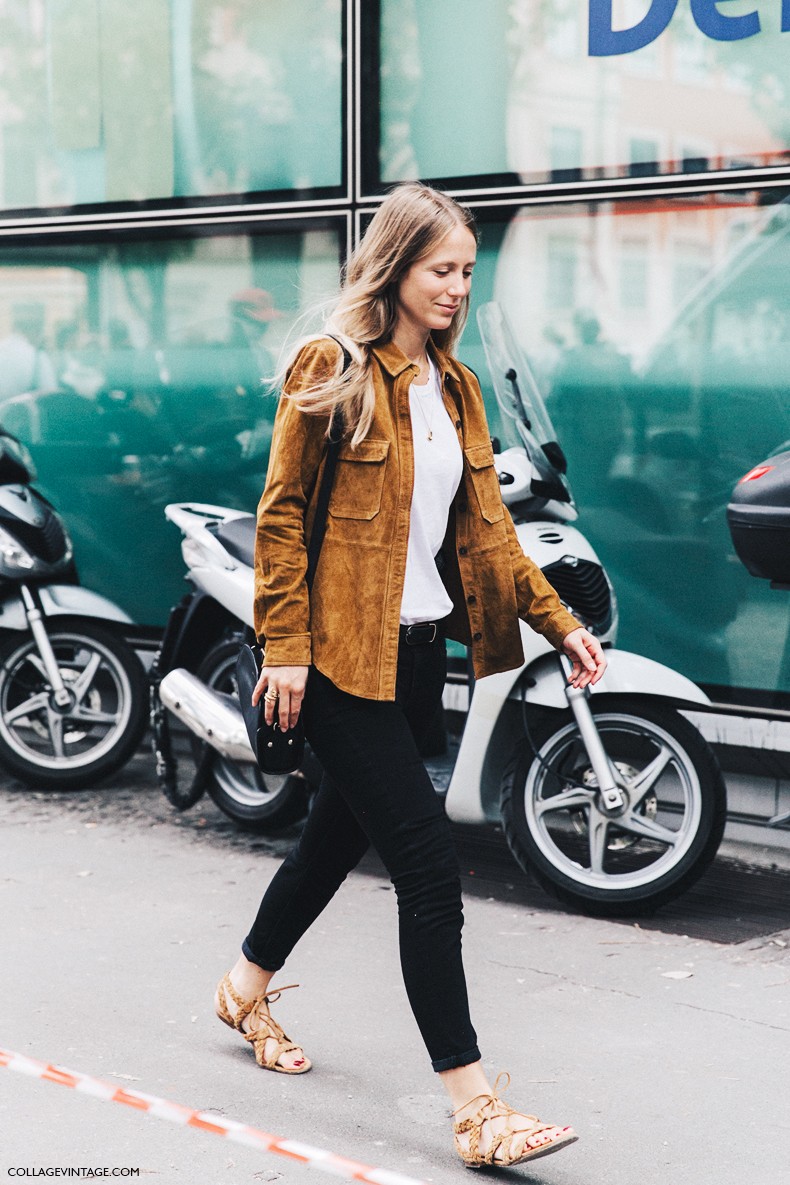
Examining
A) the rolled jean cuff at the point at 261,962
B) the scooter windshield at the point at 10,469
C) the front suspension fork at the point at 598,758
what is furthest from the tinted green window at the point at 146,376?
the rolled jean cuff at the point at 261,962

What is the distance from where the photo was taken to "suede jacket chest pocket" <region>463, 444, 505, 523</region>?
11.3ft

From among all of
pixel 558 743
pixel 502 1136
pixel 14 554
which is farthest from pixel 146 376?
pixel 502 1136

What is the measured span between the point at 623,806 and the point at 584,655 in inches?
57.1

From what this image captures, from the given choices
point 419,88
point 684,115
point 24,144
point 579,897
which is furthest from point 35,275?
point 579,897

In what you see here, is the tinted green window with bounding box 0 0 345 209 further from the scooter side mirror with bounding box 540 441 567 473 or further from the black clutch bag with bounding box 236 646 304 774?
the black clutch bag with bounding box 236 646 304 774

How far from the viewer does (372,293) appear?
132 inches

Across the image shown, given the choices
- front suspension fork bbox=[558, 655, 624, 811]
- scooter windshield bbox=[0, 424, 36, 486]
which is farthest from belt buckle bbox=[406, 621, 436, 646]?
scooter windshield bbox=[0, 424, 36, 486]

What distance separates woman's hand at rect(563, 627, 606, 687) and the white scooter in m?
1.30

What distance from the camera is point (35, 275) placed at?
769cm

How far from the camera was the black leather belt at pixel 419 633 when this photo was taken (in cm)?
332

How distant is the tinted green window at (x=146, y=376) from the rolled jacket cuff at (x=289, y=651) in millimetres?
3634

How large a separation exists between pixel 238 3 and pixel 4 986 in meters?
4.56

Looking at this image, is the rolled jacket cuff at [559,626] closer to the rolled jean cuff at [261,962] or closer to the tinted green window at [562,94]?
the rolled jean cuff at [261,962]

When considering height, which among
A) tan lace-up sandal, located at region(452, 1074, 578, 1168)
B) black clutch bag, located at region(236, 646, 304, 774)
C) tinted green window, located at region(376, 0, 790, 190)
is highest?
tinted green window, located at region(376, 0, 790, 190)
